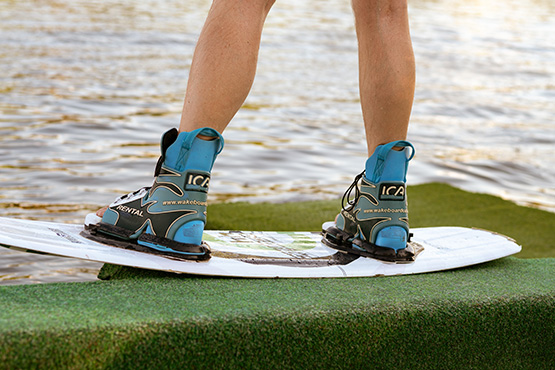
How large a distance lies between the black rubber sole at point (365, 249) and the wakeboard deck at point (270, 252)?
0.02 metres

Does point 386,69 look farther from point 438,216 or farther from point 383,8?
point 438,216

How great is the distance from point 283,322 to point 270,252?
1.43 ft

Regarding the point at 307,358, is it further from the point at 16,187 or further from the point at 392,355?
the point at 16,187

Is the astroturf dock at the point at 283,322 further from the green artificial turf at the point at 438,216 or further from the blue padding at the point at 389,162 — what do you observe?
the green artificial turf at the point at 438,216

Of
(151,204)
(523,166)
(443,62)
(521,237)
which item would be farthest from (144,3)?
(151,204)

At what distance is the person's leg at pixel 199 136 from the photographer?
136 cm

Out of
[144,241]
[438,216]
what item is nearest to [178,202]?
[144,241]

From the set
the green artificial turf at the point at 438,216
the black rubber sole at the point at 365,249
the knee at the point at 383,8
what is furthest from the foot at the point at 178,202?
the green artificial turf at the point at 438,216

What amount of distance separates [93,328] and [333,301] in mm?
466

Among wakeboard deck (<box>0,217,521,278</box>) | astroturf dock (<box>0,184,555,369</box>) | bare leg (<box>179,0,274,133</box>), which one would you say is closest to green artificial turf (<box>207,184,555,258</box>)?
wakeboard deck (<box>0,217,521,278</box>)

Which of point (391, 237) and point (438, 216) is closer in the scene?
point (391, 237)

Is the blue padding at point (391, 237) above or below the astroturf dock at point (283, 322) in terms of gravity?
above

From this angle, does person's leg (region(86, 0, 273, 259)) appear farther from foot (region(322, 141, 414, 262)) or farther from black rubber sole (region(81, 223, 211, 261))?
foot (region(322, 141, 414, 262))

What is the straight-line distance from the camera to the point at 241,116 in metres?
4.43
